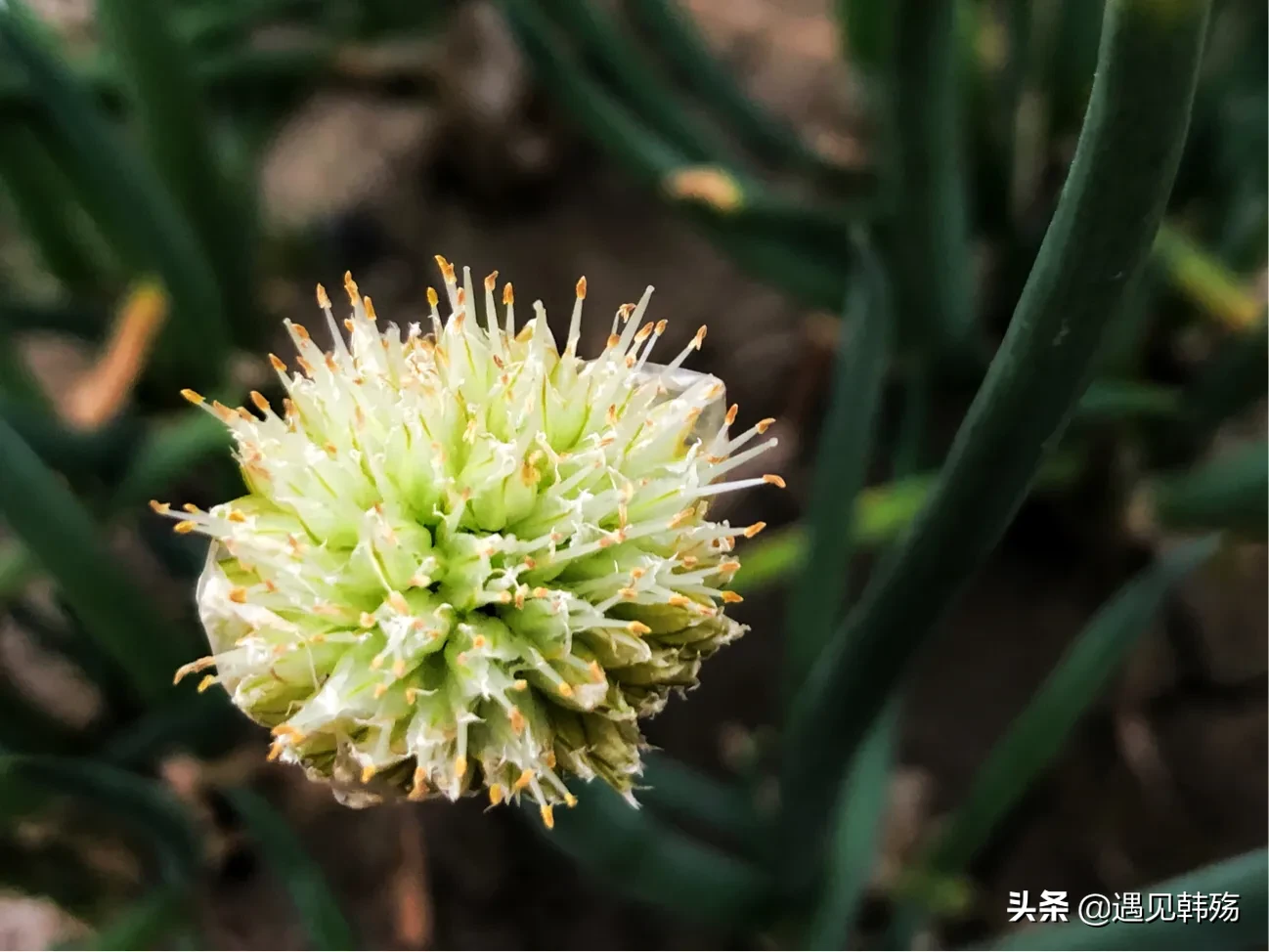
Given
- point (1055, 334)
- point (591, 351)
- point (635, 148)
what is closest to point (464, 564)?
point (1055, 334)

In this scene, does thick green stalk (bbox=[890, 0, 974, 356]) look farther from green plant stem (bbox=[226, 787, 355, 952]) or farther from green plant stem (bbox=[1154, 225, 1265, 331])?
green plant stem (bbox=[226, 787, 355, 952])

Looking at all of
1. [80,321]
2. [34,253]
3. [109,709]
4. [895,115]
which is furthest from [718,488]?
[34,253]

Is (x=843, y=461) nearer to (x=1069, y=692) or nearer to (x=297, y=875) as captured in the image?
(x=1069, y=692)

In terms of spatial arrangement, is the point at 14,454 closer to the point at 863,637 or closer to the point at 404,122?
the point at 863,637

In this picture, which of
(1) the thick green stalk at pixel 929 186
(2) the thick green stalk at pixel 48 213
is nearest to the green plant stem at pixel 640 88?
(1) the thick green stalk at pixel 929 186

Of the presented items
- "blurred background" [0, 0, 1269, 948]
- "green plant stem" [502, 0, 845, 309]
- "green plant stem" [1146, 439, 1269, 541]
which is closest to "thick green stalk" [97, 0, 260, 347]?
"blurred background" [0, 0, 1269, 948]

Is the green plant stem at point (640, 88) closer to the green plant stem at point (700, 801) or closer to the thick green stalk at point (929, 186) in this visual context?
the thick green stalk at point (929, 186)
